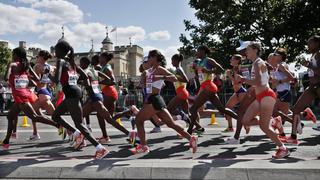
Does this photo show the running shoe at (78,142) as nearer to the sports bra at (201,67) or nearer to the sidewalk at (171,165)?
the sidewalk at (171,165)

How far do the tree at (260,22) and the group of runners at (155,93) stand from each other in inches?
715

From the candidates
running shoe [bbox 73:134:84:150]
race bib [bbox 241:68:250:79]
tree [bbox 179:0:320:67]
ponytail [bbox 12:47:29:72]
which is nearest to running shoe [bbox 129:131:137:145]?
running shoe [bbox 73:134:84:150]

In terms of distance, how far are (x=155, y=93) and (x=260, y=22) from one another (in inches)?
858

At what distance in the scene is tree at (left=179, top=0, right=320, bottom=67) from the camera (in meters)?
25.4

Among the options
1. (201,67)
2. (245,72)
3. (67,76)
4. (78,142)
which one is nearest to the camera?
(67,76)

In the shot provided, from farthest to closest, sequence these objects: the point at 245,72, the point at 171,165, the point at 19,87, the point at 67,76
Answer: the point at 245,72 < the point at 19,87 < the point at 67,76 < the point at 171,165

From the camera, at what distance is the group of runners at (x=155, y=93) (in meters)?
5.71

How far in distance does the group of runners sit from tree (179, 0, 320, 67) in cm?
1816

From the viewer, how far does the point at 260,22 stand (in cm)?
2623

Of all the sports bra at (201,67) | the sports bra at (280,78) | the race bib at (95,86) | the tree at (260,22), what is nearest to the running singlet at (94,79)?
the race bib at (95,86)

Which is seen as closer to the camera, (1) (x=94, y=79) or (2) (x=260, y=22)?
(1) (x=94, y=79)

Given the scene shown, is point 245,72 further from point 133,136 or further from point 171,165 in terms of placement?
point 171,165

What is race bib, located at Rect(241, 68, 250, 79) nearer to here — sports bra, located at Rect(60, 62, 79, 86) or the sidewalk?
the sidewalk

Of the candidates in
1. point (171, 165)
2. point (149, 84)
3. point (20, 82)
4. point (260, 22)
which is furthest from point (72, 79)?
point (260, 22)
